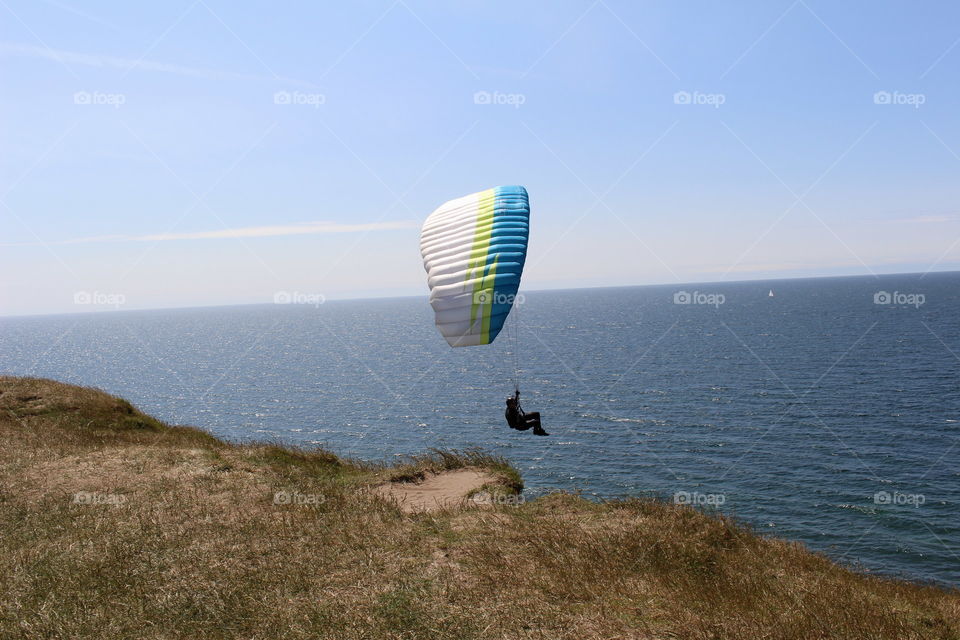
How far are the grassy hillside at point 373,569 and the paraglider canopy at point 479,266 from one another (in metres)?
4.33

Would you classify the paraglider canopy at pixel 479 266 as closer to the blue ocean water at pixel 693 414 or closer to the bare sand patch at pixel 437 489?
the bare sand patch at pixel 437 489

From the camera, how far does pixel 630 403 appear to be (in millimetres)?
46375

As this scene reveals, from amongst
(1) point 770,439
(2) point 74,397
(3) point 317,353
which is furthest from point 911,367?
(3) point 317,353

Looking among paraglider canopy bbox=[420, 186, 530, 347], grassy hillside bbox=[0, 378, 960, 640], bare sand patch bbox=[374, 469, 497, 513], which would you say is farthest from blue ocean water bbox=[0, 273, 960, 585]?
paraglider canopy bbox=[420, 186, 530, 347]

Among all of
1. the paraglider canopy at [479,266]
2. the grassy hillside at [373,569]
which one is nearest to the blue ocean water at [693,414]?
the grassy hillside at [373,569]

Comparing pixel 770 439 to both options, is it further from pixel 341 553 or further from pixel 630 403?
pixel 341 553

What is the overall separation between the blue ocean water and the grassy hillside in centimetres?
1341

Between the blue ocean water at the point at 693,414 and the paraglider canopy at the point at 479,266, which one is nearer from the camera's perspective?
the paraglider canopy at the point at 479,266

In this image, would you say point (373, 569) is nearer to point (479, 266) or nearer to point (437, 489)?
point (479, 266)

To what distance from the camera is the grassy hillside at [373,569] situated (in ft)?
26.1

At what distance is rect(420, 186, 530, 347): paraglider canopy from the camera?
12266 millimetres

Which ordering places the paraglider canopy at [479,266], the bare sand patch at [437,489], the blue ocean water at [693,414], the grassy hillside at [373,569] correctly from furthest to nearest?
the blue ocean water at [693,414] → the bare sand patch at [437,489] → the paraglider canopy at [479,266] → the grassy hillside at [373,569]

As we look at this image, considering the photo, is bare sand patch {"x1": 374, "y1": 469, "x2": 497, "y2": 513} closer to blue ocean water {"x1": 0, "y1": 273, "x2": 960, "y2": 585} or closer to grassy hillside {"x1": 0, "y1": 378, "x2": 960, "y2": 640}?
grassy hillside {"x1": 0, "y1": 378, "x2": 960, "y2": 640}

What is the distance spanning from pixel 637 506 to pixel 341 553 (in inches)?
282
